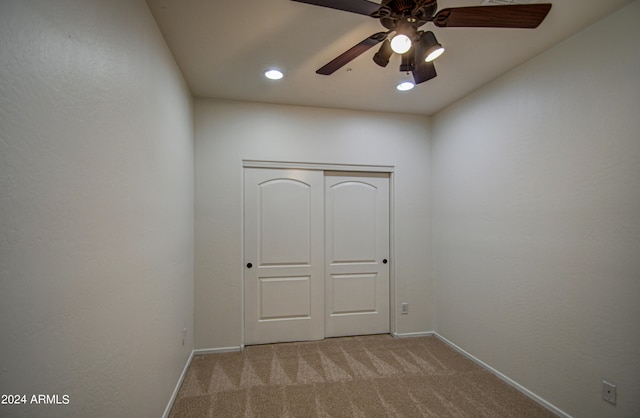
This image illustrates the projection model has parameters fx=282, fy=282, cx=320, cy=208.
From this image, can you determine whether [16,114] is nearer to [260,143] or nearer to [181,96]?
[181,96]

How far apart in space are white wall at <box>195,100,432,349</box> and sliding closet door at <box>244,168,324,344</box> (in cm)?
15

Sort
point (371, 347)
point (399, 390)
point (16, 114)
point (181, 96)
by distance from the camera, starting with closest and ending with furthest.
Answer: point (16, 114) → point (399, 390) → point (181, 96) → point (371, 347)

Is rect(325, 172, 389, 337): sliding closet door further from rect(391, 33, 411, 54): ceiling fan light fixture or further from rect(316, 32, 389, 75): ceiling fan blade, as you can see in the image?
rect(391, 33, 411, 54): ceiling fan light fixture

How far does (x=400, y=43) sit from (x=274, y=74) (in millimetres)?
1306

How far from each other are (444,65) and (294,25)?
127 centimetres

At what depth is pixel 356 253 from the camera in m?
3.35

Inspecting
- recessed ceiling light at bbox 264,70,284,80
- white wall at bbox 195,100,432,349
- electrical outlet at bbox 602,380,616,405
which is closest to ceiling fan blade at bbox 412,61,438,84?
recessed ceiling light at bbox 264,70,284,80

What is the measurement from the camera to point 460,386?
2334 millimetres

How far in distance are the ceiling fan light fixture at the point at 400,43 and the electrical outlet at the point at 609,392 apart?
2.30 metres

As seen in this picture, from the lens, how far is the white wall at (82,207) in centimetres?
72

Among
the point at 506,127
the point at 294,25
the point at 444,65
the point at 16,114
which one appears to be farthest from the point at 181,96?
the point at 506,127

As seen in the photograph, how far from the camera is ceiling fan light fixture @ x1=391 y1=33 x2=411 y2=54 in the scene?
4.72 feet

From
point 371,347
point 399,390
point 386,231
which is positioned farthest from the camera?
point 386,231

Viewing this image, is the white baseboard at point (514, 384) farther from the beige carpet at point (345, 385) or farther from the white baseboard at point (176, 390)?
the white baseboard at point (176, 390)
